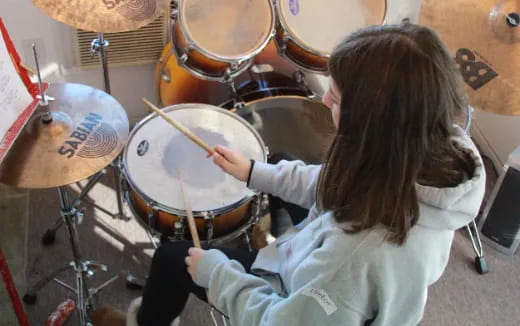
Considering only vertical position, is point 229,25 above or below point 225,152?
above

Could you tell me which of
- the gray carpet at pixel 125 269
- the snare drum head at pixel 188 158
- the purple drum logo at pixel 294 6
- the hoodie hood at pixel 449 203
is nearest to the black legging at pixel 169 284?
the snare drum head at pixel 188 158

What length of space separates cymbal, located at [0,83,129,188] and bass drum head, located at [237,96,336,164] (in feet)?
1.75

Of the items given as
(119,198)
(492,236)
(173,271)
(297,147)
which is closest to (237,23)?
(297,147)

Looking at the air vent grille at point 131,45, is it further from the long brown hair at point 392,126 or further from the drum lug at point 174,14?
the long brown hair at point 392,126

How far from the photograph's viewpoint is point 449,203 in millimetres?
781

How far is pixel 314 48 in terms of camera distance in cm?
153

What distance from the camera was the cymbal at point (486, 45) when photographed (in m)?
1.37

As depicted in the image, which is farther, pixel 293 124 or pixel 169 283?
pixel 293 124

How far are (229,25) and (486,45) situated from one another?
73 cm

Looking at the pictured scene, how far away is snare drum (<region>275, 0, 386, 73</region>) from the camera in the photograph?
1.52 metres

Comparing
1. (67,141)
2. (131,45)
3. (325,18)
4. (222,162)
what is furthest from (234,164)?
(131,45)

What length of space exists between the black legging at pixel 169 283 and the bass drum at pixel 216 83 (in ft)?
2.23

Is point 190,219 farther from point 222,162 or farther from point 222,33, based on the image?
point 222,33

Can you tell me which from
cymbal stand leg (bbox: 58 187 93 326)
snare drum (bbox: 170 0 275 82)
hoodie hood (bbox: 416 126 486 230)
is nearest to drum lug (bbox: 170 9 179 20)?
snare drum (bbox: 170 0 275 82)
